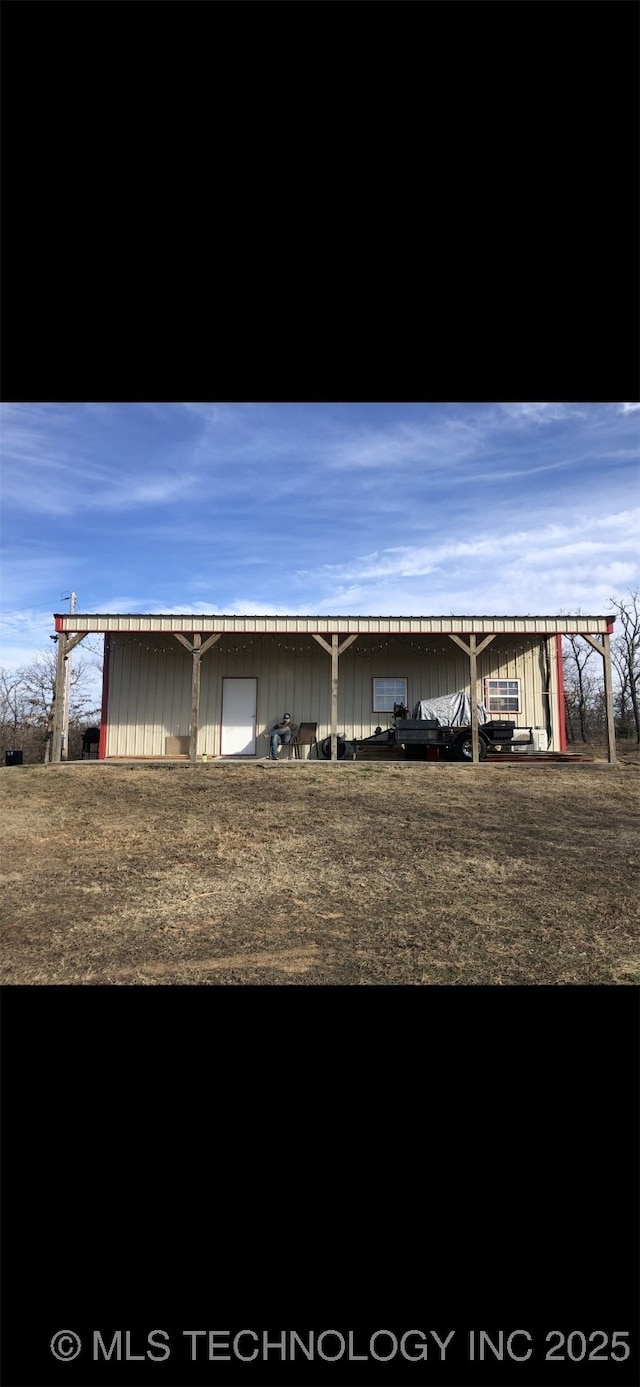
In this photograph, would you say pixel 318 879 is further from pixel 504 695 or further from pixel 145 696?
pixel 504 695

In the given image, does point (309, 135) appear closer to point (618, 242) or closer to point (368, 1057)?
point (618, 242)

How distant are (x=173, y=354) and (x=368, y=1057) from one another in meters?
1.03

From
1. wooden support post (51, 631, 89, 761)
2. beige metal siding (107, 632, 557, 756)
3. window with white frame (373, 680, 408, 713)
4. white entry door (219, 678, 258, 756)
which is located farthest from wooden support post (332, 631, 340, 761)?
wooden support post (51, 631, 89, 761)

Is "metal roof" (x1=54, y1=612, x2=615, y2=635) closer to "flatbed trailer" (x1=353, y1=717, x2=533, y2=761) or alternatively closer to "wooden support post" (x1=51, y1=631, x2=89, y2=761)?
"wooden support post" (x1=51, y1=631, x2=89, y2=761)

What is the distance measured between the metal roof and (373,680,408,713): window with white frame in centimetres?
186

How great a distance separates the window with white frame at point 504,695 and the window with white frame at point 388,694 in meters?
1.99

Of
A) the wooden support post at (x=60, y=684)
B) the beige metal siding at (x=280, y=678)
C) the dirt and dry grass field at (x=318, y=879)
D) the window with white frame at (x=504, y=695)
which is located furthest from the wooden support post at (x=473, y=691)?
the wooden support post at (x=60, y=684)

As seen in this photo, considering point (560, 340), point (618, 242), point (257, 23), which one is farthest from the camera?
point (560, 340)

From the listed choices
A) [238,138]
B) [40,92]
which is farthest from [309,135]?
[40,92]

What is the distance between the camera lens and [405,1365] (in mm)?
649

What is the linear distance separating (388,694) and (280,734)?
283 centimetres

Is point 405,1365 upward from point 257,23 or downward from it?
downward

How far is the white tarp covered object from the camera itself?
1518 centimetres

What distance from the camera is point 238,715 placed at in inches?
648
